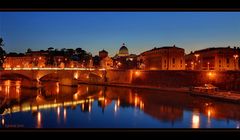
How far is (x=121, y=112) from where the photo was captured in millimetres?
8695

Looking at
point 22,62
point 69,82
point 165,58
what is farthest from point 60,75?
point 165,58

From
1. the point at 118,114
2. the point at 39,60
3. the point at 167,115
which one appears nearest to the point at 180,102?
the point at 167,115

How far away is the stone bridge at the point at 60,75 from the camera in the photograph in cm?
1404

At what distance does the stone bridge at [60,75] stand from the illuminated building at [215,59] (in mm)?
4932

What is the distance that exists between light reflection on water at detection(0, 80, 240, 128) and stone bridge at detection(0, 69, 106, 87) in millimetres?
1890

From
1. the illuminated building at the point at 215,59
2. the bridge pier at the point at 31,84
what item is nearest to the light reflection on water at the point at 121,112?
the bridge pier at the point at 31,84

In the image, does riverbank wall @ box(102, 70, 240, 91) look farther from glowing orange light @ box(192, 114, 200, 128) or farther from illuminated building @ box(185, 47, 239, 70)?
glowing orange light @ box(192, 114, 200, 128)

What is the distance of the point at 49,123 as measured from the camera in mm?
7297

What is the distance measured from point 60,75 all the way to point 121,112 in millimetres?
8856

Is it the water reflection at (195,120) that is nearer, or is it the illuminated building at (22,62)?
the water reflection at (195,120)

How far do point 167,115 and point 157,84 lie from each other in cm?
606

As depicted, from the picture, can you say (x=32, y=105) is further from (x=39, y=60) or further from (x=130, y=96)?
(x=39, y=60)

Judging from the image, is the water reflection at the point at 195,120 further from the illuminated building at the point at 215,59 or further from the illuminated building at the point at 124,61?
the illuminated building at the point at 124,61

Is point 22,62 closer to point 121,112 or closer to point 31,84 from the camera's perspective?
point 31,84
